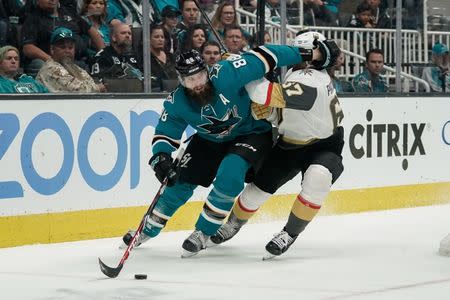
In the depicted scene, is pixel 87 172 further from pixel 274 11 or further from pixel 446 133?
pixel 446 133

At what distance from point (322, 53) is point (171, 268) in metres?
1.41

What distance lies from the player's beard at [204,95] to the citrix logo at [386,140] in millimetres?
3093

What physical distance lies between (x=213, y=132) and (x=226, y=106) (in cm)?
20

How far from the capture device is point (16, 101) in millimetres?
7055

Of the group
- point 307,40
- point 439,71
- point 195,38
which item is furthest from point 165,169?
point 439,71

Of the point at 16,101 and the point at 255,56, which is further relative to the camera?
the point at 16,101

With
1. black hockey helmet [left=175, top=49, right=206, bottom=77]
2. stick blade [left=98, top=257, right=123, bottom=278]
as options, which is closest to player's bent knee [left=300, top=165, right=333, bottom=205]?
black hockey helmet [left=175, top=49, right=206, bottom=77]

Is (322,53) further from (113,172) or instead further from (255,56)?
(113,172)

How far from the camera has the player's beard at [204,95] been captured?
6.27m

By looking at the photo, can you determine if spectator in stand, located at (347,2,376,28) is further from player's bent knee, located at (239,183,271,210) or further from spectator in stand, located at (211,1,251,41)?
player's bent knee, located at (239,183,271,210)

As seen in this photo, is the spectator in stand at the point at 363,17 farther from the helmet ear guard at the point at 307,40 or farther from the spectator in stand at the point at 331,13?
the helmet ear guard at the point at 307,40

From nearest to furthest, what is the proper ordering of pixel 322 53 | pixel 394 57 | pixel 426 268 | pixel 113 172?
pixel 426 268, pixel 322 53, pixel 113 172, pixel 394 57

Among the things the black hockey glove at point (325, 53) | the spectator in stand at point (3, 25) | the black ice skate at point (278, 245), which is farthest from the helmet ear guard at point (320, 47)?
the spectator in stand at point (3, 25)

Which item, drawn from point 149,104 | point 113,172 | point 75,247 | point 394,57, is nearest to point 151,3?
point 149,104
